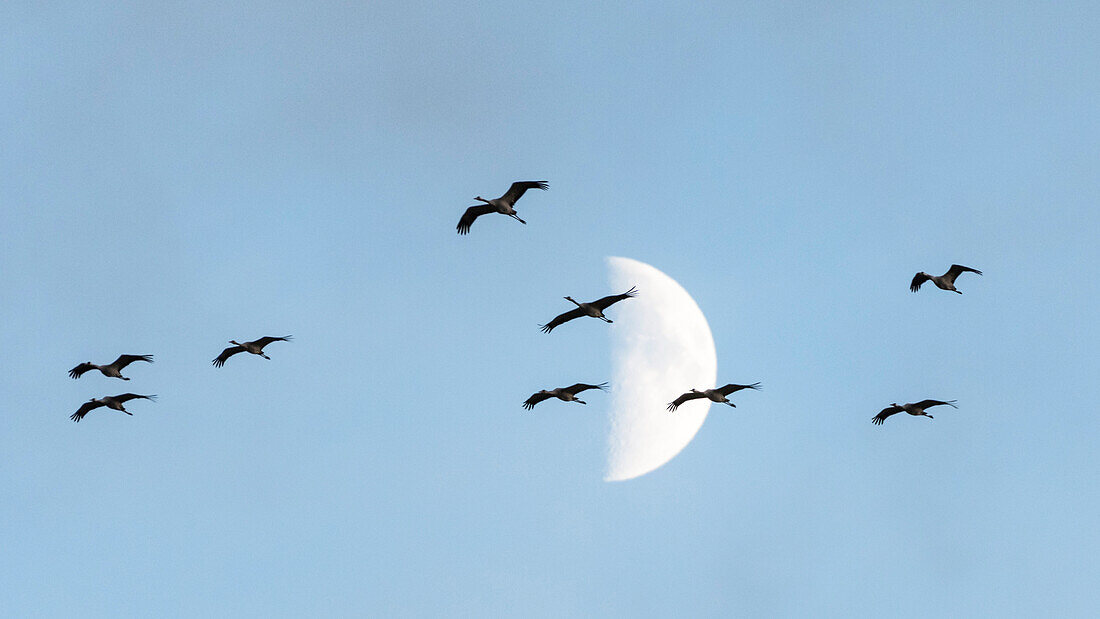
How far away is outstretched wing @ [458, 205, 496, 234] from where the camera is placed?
5638 cm

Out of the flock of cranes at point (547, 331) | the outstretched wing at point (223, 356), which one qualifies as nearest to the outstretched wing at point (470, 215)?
the flock of cranes at point (547, 331)

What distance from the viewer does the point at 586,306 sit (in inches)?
2159

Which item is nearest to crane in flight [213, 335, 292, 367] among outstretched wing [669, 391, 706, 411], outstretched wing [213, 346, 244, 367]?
outstretched wing [213, 346, 244, 367]

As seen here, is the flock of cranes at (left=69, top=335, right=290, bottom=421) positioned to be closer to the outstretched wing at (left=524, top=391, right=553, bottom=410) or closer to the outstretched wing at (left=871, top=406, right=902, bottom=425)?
the outstretched wing at (left=524, top=391, right=553, bottom=410)

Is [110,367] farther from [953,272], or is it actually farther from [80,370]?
[953,272]

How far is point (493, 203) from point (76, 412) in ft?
79.8

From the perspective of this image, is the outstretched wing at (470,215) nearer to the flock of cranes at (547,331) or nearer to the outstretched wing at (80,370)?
the flock of cranes at (547,331)

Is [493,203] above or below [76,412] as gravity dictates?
above

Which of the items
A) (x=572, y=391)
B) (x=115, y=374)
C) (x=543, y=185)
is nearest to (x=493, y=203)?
(x=543, y=185)

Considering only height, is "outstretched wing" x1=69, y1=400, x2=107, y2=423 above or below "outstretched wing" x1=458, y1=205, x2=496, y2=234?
below

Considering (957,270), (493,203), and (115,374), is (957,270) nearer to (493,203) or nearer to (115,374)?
(493,203)

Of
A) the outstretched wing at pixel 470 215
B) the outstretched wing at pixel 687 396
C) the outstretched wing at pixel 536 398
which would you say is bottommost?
the outstretched wing at pixel 687 396

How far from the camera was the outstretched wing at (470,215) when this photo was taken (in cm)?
5638

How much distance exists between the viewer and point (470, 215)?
56969 millimetres
